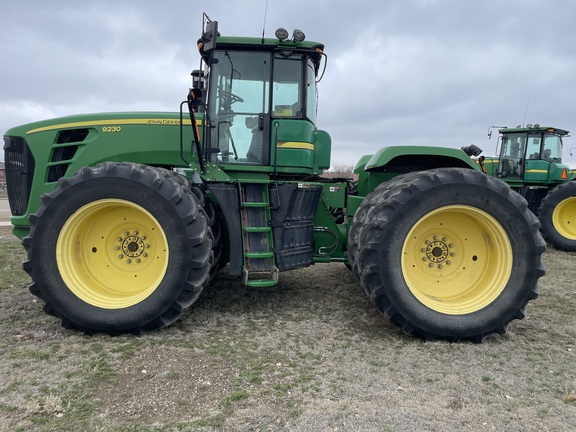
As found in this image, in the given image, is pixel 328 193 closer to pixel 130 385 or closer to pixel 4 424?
pixel 130 385

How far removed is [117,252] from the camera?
3613mm

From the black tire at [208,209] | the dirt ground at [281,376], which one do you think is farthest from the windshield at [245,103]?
the dirt ground at [281,376]

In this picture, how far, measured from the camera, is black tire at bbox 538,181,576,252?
349 inches

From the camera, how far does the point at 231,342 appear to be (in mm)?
3217

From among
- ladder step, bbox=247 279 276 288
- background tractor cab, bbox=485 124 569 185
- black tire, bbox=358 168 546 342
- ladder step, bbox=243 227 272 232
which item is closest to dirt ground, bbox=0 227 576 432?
black tire, bbox=358 168 546 342

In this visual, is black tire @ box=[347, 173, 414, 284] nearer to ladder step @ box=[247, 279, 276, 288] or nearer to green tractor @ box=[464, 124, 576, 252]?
ladder step @ box=[247, 279, 276, 288]

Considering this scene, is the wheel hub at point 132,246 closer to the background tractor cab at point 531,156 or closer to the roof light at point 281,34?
the roof light at point 281,34

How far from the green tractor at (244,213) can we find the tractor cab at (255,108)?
0.01m

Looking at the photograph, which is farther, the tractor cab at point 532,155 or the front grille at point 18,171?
the tractor cab at point 532,155

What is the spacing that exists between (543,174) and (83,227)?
10.7m

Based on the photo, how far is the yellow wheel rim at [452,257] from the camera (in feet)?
11.6

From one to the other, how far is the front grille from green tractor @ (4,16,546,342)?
13 mm

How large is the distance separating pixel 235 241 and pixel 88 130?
1933 millimetres

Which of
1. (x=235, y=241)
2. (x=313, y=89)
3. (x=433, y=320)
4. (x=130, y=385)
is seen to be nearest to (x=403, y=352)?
(x=433, y=320)
